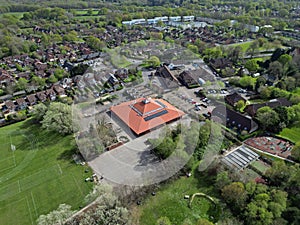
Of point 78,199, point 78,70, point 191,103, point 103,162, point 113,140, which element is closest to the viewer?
point 78,199

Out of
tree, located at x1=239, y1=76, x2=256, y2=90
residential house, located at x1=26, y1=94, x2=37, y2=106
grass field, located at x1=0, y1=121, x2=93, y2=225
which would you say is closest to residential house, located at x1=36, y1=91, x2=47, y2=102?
residential house, located at x1=26, y1=94, x2=37, y2=106

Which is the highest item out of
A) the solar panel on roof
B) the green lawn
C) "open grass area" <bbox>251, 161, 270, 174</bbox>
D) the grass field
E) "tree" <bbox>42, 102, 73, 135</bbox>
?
"tree" <bbox>42, 102, 73, 135</bbox>

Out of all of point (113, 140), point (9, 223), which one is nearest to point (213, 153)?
point (113, 140)

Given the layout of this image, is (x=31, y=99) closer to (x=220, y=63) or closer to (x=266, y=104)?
(x=266, y=104)

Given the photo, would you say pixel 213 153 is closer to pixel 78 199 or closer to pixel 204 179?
pixel 204 179

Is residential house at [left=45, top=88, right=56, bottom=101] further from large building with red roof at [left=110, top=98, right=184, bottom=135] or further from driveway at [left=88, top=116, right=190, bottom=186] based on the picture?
driveway at [left=88, top=116, right=190, bottom=186]

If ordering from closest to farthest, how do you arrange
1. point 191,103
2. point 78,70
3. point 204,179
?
point 204,179
point 191,103
point 78,70
